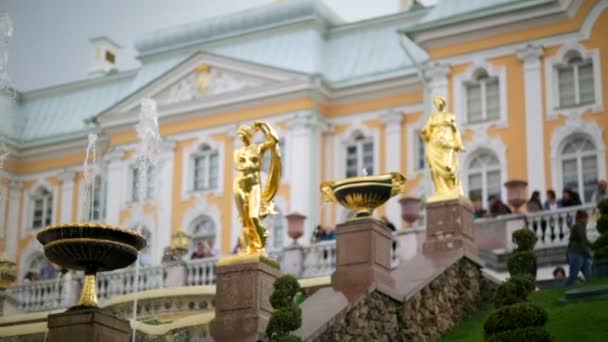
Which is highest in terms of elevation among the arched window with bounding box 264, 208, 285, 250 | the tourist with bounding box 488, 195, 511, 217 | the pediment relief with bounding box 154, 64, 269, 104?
the pediment relief with bounding box 154, 64, 269, 104

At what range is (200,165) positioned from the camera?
46750mm

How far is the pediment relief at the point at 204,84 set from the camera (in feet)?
150

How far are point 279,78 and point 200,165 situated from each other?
174 inches

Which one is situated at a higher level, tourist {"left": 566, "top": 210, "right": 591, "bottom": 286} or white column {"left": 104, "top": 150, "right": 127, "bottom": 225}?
white column {"left": 104, "top": 150, "right": 127, "bottom": 225}

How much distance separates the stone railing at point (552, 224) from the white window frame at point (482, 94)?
10427mm

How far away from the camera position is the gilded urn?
69.8 ft

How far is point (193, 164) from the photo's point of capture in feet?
153

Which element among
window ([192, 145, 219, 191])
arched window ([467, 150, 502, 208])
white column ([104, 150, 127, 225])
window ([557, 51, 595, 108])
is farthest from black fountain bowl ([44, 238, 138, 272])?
white column ([104, 150, 127, 225])

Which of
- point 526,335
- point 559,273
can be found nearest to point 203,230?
point 559,273

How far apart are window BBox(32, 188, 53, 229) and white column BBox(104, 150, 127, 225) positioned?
3925 mm

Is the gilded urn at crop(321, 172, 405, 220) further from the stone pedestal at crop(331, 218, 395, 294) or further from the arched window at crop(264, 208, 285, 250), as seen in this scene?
the arched window at crop(264, 208, 285, 250)

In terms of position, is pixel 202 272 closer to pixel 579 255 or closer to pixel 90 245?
pixel 579 255

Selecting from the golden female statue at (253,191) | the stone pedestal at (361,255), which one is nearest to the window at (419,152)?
the stone pedestal at (361,255)

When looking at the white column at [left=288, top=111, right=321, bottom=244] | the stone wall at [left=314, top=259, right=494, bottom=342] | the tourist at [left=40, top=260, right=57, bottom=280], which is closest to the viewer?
the stone wall at [left=314, top=259, right=494, bottom=342]
